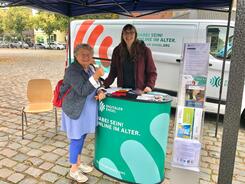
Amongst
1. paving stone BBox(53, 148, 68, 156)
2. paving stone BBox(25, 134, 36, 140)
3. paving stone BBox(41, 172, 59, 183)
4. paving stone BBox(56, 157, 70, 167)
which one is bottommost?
paving stone BBox(41, 172, 59, 183)

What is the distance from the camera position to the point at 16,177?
3.14m

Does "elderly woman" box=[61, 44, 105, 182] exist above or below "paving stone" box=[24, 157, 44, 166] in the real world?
above

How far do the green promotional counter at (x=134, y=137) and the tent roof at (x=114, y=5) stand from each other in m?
2.11

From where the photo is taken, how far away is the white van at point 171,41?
16.7 ft

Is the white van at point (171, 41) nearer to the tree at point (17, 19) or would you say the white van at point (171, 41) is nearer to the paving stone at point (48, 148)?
the paving stone at point (48, 148)

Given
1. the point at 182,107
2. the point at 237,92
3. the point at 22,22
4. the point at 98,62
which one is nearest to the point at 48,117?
the point at 98,62

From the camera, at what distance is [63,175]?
126 inches

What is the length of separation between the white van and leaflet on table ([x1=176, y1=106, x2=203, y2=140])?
280cm

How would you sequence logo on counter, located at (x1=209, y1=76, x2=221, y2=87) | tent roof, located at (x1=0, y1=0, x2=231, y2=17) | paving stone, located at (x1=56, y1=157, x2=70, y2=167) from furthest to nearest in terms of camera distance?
1. logo on counter, located at (x1=209, y1=76, x2=221, y2=87)
2. tent roof, located at (x1=0, y1=0, x2=231, y2=17)
3. paving stone, located at (x1=56, y1=157, x2=70, y2=167)

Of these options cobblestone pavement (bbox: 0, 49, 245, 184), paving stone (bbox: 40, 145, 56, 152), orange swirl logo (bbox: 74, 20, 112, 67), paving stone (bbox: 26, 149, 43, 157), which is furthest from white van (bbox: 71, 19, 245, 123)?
paving stone (bbox: 26, 149, 43, 157)

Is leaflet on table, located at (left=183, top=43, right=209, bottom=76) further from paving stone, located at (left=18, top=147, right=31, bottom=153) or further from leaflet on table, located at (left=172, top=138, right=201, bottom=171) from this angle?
paving stone, located at (left=18, top=147, right=31, bottom=153)

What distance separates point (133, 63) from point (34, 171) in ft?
6.21

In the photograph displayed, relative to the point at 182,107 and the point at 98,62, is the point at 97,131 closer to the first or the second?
the point at 182,107

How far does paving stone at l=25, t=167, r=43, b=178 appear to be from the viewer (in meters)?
3.21
